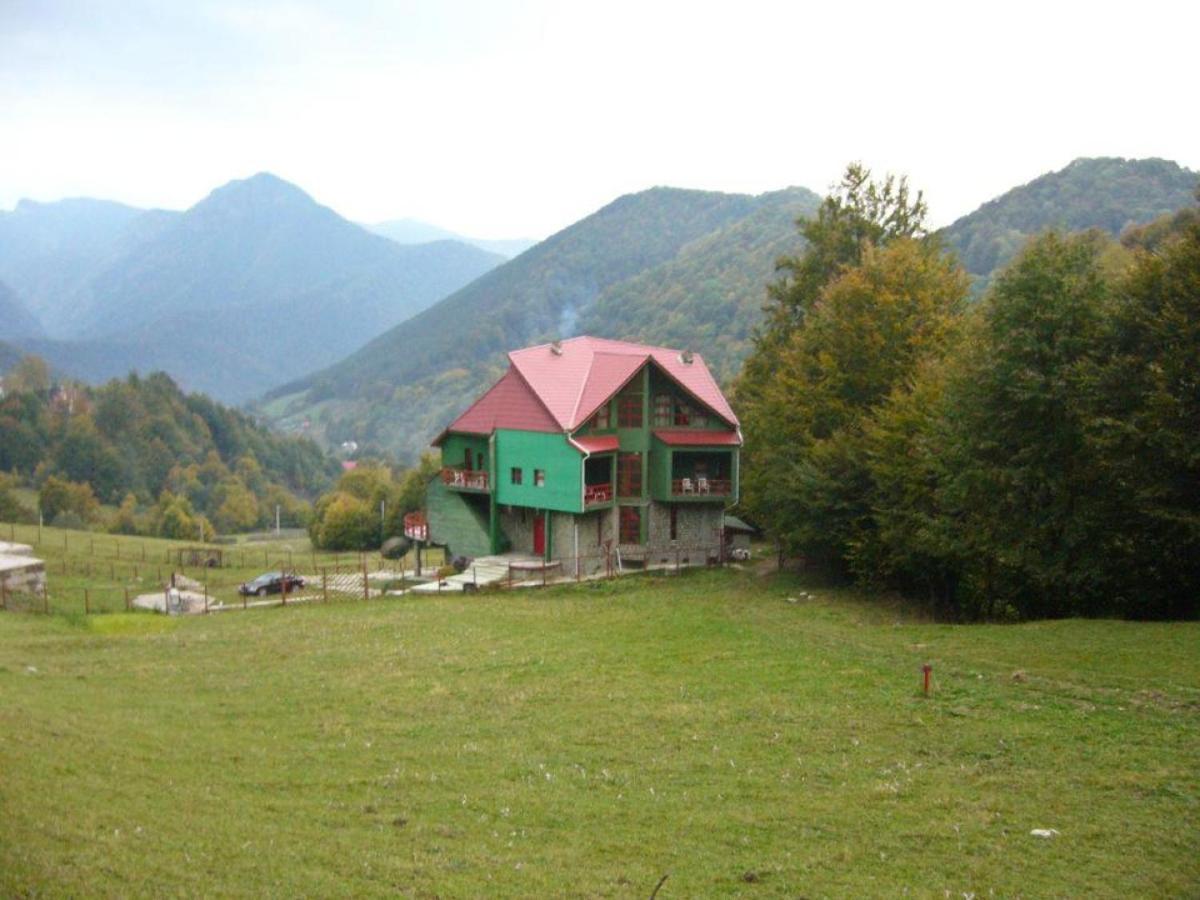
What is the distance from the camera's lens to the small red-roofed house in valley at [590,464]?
4256cm

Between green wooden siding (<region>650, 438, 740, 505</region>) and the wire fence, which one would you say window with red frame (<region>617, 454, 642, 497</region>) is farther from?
the wire fence

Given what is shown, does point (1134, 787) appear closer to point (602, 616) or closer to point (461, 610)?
point (602, 616)

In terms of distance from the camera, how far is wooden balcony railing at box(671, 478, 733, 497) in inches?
1758

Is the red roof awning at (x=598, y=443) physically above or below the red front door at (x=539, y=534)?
above

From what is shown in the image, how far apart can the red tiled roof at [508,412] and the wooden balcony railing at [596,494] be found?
298 centimetres

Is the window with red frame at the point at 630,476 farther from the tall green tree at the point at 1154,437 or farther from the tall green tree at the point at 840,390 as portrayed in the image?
the tall green tree at the point at 1154,437

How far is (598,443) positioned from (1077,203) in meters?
138

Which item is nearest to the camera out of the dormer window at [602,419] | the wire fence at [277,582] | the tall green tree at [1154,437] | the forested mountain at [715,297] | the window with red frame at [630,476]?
the tall green tree at [1154,437]

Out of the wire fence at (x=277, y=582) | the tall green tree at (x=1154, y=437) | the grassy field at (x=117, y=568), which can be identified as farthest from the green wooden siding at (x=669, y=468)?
the tall green tree at (x=1154, y=437)

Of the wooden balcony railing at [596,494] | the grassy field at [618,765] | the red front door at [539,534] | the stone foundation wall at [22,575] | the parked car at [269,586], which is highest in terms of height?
the wooden balcony railing at [596,494]

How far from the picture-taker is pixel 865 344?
38938 millimetres

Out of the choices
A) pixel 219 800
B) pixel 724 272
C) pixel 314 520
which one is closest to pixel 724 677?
pixel 219 800

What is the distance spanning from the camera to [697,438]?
45.0 metres

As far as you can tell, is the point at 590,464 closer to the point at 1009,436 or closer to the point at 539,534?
the point at 539,534
